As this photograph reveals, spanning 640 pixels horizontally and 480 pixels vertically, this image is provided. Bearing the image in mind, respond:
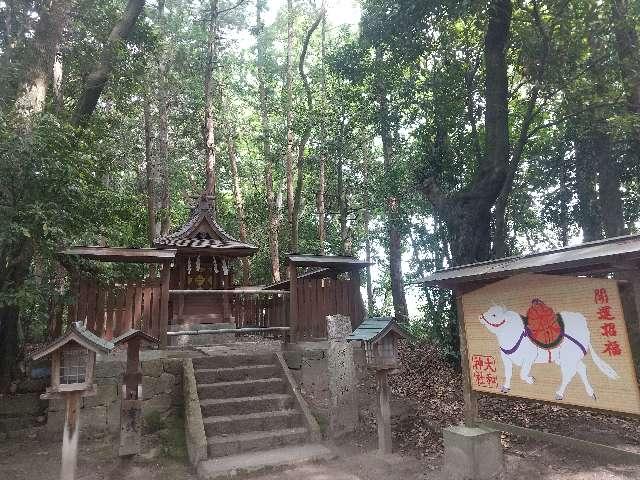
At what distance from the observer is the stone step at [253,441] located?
683 cm

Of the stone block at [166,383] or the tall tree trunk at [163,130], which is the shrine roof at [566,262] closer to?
the stone block at [166,383]

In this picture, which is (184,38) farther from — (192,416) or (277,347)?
(192,416)

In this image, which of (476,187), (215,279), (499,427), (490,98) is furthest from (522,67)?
(215,279)

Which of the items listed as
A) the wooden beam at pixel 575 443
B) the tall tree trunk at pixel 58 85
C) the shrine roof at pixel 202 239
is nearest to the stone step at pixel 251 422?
the wooden beam at pixel 575 443

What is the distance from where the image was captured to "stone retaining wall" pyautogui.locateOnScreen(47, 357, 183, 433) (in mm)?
7395

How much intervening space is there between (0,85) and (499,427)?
11181 millimetres

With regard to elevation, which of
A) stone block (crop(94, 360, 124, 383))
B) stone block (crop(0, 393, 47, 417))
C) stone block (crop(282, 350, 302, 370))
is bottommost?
stone block (crop(0, 393, 47, 417))

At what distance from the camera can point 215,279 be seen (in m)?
13.1

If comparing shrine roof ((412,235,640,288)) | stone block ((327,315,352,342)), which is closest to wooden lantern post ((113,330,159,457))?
stone block ((327,315,352,342))

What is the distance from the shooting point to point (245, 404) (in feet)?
26.2

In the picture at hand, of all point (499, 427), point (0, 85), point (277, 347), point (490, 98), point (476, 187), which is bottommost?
point (499, 427)

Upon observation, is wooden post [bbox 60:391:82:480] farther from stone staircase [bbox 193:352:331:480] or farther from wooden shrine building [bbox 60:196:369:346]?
wooden shrine building [bbox 60:196:369:346]

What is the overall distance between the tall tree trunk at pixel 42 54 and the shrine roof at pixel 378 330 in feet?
25.6

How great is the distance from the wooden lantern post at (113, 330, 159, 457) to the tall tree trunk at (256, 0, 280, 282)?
40.6ft
